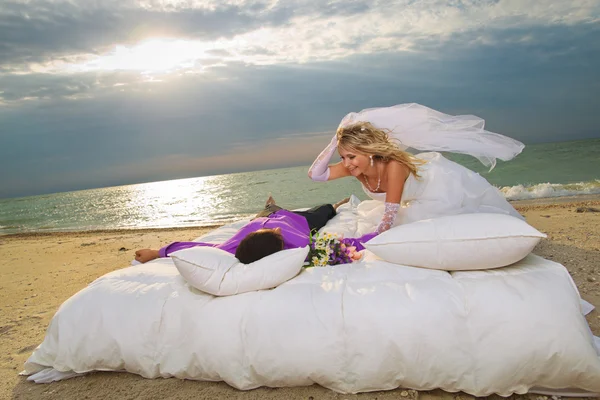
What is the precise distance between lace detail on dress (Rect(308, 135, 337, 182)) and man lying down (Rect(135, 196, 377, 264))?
61 centimetres

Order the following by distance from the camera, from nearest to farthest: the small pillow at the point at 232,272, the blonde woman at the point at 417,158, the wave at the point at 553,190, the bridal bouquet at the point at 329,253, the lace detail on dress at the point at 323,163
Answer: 1. the small pillow at the point at 232,272
2. the bridal bouquet at the point at 329,253
3. the blonde woman at the point at 417,158
4. the lace detail on dress at the point at 323,163
5. the wave at the point at 553,190

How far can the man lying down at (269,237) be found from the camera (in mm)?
2768

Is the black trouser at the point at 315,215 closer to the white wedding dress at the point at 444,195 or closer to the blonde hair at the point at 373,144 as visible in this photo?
the white wedding dress at the point at 444,195

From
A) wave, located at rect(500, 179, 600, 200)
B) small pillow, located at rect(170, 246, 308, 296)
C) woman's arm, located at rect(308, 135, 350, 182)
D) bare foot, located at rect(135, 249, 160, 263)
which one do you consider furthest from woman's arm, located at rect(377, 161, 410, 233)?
wave, located at rect(500, 179, 600, 200)

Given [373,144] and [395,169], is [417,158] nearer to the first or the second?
[395,169]

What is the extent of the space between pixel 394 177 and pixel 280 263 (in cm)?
175

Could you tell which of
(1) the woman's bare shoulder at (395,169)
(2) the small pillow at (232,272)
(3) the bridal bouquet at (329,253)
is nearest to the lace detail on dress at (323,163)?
(1) the woman's bare shoulder at (395,169)

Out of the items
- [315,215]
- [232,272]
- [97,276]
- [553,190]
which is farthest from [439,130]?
[553,190]

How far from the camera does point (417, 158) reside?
13.0ft

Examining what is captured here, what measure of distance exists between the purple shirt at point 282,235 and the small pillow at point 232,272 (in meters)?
0.63

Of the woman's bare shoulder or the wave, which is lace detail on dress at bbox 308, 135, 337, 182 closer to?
the woman's bare shoulder

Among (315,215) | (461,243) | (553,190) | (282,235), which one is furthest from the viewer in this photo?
(553,190)

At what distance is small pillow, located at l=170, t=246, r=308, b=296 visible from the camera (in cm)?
249

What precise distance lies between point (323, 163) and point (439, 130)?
1307 millimetres
